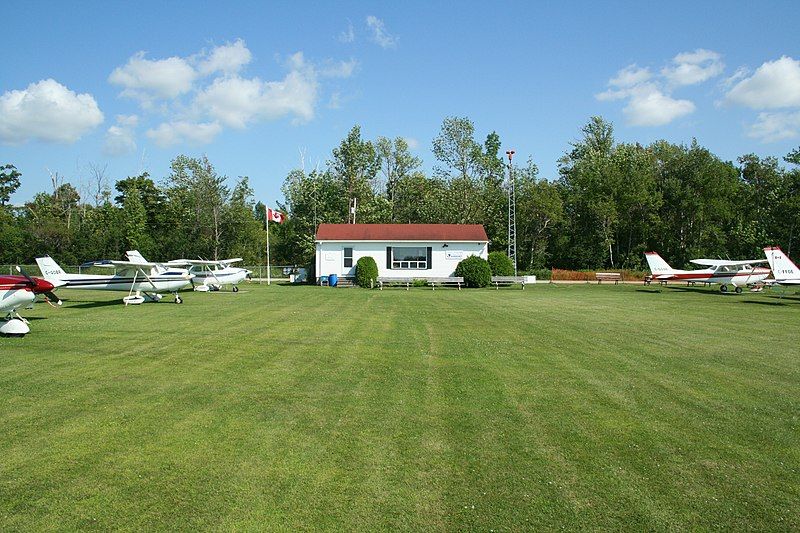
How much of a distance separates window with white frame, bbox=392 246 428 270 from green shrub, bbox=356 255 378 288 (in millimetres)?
2334

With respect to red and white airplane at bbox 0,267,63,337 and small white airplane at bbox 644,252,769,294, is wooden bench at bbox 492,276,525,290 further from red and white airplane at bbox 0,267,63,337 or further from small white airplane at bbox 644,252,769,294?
red and white airplane at bbox 0,267,63,337

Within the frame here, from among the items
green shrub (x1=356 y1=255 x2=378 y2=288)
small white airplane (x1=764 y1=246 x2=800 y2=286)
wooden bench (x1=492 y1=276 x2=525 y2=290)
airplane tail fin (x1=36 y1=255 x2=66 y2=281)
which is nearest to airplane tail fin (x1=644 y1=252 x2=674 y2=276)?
wooden bench (x1=492 y1=276 x2=525 y2=290)

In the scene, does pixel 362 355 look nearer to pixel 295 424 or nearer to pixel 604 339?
pixel 295 424

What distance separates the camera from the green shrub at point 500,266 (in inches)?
1391

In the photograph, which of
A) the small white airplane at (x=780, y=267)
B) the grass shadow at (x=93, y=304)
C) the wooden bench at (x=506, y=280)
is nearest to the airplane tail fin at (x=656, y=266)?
the wooden bench at (x=506, y=280)

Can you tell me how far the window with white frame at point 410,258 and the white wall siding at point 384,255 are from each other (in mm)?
230

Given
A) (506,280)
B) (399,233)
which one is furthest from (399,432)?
(399,233)

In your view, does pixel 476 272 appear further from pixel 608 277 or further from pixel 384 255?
pixel 608 277

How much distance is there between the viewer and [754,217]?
4725 centimetres

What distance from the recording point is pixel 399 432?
6.03 metres

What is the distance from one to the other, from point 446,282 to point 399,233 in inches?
212

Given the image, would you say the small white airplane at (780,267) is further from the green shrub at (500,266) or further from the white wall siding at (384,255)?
the white wall siding at (384,255)

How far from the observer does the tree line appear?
1847 inches

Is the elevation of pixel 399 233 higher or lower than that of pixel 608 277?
higher
